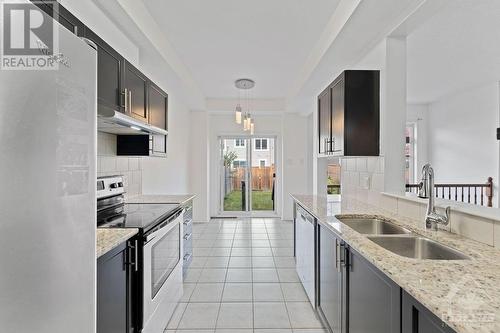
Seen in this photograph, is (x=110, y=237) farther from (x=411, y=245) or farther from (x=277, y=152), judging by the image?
(x=277, y=152)

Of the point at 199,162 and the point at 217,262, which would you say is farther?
the point at 199,162

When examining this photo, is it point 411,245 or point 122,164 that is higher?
point 122,164

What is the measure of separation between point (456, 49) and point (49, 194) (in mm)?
4462

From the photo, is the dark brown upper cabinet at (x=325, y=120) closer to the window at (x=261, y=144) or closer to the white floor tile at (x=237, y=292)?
the white floor tile at (x=237, y=292)

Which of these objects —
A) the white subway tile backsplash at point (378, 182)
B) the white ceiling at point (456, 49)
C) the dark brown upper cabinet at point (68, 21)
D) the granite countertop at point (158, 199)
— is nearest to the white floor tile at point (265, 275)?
the granite countertop at point (158, 199)

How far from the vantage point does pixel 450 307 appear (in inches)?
31.9

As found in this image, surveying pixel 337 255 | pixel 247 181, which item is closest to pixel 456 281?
pixel 337 255

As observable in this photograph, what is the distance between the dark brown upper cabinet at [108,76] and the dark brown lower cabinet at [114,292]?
0.94m

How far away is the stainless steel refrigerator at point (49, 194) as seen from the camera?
0.69 metres

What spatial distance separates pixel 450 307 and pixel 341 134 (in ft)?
6.70

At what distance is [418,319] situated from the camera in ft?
3.22

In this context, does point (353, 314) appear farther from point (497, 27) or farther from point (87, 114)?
point (497, 27)

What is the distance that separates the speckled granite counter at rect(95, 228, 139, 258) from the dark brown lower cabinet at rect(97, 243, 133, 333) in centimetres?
4

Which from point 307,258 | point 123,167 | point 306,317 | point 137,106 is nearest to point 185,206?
point 123,167
